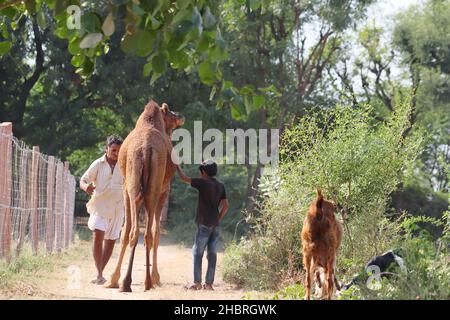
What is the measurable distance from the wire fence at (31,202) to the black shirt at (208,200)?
96.1 inches

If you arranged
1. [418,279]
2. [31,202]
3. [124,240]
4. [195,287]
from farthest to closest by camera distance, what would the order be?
[31,202], [195,287], [124,240], [418,279]

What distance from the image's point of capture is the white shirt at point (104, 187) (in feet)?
39.4

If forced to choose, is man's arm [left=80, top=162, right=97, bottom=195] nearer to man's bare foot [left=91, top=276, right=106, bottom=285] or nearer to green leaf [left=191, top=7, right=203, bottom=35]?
man's bare foot [left=91, top=276, right=106, bottom=285]

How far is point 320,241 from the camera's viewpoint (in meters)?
8.31

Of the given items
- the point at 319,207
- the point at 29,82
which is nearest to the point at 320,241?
the point at 319,207

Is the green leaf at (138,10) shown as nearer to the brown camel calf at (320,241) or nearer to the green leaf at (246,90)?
the green leaf at (246,90)

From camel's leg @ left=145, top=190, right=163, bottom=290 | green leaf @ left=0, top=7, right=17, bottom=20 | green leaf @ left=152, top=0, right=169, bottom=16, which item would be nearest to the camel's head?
camel's leg @ left=145, top=190, right=163, bottom=290

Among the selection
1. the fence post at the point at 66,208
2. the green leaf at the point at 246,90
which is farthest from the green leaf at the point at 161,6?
the fence post at the point at 66,208

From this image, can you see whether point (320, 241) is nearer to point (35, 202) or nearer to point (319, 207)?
point (319, 207)

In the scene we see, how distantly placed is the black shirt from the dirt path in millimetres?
904

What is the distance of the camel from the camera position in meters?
10.4

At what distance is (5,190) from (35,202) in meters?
3.22

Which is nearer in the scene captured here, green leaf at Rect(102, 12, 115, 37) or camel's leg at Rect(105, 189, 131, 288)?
green leaf at Rect(102, 12, 115, 37)

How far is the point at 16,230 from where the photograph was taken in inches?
503
